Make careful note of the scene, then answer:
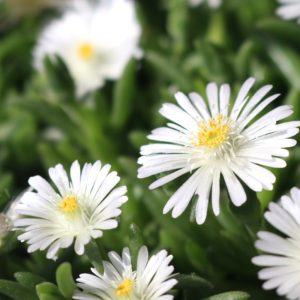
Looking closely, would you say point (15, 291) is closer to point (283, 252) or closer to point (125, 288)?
point (125, 288)

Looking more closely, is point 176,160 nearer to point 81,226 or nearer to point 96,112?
point 81,226

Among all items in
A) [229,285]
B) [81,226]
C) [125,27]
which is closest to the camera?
[81,226]

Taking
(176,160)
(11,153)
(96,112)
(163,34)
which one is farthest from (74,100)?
(176,160)

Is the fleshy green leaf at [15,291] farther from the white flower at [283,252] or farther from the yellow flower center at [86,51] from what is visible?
the yellow flower center at [86,51]

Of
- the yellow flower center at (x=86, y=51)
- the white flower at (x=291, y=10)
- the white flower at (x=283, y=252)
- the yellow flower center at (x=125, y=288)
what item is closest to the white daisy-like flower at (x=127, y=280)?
the yellow flower center at (x=125, y=288)

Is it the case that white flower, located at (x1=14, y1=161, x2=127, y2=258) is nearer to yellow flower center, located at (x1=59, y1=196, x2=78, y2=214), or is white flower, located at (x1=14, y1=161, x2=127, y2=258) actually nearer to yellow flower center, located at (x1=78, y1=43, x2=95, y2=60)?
yellow flower center, located at (x1=59, y1=196, x2=78, y2=214)

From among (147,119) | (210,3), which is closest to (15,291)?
(147,119)
